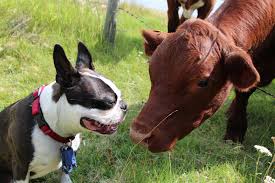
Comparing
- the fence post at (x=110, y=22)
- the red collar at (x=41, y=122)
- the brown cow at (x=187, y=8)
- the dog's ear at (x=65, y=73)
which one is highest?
the dog's ear at (x=65, y=73)

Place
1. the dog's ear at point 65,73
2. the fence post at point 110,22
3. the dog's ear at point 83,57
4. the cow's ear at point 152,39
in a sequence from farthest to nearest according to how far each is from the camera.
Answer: the fence post at point 110,22 → the cow's ear at point 152,39 → the dog's ear at point 83,57 → the dog's ear at point 65,73

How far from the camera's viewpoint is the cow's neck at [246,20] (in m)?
3.88

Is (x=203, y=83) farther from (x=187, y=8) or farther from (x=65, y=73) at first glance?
(x=187, y=8)

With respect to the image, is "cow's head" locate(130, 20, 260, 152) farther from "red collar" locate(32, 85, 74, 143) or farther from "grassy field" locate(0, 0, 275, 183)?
"red collar" locate(32, 85, 74, 143)

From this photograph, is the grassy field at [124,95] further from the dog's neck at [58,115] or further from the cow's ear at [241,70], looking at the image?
the cow's ear at [241,70]

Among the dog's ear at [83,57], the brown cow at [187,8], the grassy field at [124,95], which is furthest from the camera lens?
the brown cow at [187,8]

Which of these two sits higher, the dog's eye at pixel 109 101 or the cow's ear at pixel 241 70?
the cow's ear at pixel 241 70

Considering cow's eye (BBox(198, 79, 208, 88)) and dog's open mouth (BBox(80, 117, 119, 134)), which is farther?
cow's eye (BBox(198, 79, 208, 88))

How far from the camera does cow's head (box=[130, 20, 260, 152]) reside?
3.30 m

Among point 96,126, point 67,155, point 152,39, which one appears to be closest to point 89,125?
point 96,126

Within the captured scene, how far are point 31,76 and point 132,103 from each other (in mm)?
1263

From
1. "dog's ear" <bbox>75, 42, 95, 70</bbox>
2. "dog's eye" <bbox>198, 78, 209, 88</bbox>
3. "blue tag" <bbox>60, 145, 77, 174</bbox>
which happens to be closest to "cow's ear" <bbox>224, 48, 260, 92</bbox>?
"dog's eye" <bbox>198, 78, 209, 88</bbox>

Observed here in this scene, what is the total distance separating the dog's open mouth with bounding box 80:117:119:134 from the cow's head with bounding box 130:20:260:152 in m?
0.14

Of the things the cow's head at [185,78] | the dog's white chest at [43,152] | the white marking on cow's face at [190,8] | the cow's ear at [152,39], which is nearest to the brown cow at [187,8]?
the white marking on cow's face at [190,8]
